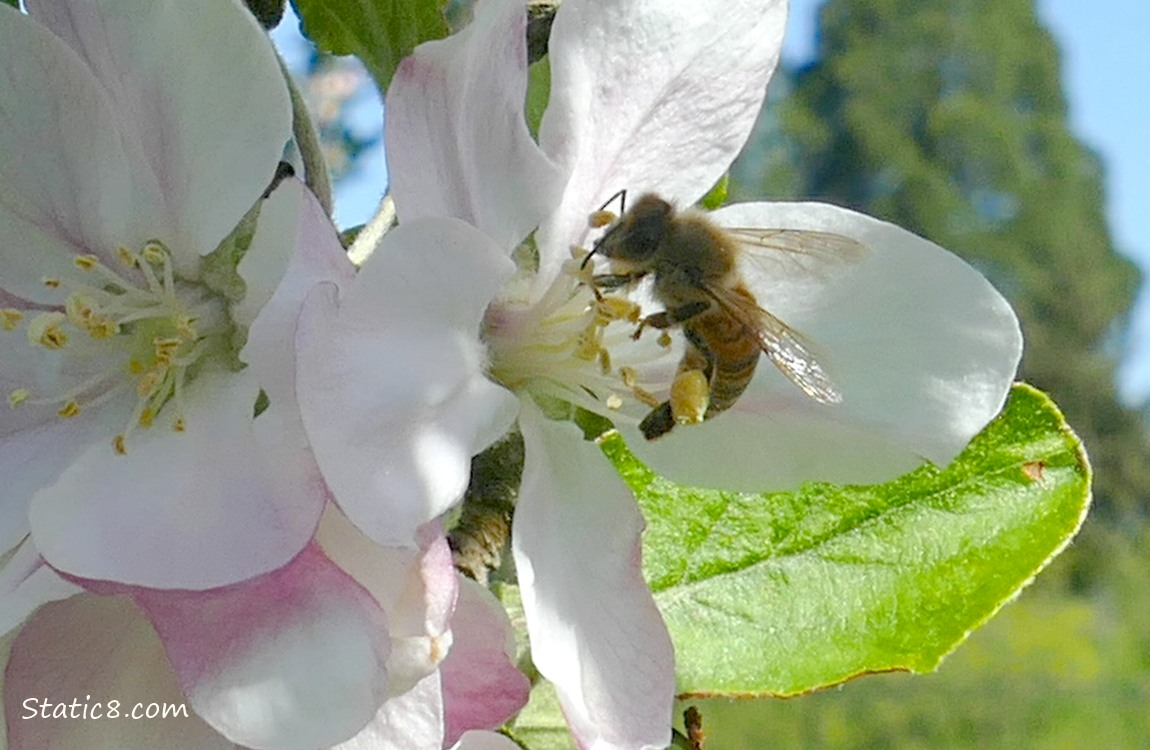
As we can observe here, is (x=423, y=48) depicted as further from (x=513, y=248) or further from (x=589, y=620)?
(x=589, y=620)

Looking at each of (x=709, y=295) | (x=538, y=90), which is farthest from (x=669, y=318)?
(x=538, y=90)

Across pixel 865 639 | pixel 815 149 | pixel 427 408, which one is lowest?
pixel 815 149

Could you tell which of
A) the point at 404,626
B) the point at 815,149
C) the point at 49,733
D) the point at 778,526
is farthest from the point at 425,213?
the point at 815,149

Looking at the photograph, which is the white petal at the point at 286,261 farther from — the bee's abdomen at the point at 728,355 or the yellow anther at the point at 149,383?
the bee's abdomen at the point at 728,355

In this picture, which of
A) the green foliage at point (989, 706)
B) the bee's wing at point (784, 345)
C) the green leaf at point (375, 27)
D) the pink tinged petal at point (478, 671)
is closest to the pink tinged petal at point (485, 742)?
the pink tinged petal at point (478, 671)

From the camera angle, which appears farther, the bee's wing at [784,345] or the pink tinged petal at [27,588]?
the bee's wing at [784,345]

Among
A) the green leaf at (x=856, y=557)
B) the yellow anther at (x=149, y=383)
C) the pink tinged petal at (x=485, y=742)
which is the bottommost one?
the green leaf at (x=856, y=557)

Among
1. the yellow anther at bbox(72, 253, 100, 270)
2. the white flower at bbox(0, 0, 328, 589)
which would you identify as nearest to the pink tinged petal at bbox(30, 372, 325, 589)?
the white flower at bbox(0, 0, 328, 589)
